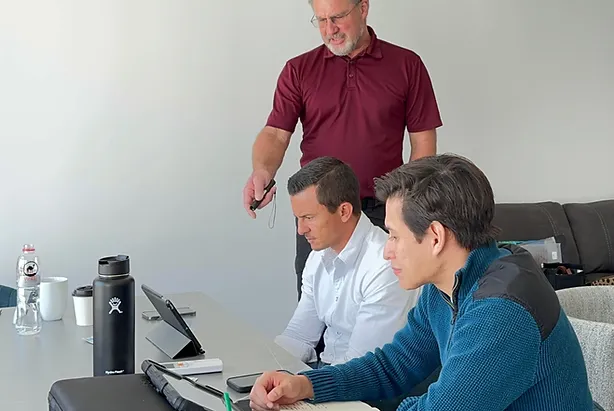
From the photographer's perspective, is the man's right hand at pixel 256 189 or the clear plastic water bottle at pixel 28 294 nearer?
the clear plastic water bottle at pixel 28 294

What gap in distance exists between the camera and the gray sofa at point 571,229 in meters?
4.19

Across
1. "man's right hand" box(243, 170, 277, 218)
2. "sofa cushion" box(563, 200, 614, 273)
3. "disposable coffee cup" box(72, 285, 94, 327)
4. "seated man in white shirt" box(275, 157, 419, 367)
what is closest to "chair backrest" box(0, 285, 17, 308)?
"disposable coffee cup" box(72, 285, 94, 327)

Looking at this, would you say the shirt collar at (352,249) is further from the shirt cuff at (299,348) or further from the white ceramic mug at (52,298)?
the white ceramic mug at (52,298)

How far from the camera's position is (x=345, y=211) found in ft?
7.94

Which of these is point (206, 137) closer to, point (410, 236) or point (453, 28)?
point (453, 28)

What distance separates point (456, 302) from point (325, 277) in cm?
101

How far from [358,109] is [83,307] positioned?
1382 millimetres

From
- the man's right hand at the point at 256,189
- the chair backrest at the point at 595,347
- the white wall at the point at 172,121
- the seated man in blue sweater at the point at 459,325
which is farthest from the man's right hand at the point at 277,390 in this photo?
the white wall at the point at 172,121

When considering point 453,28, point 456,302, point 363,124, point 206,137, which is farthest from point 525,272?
point 453,28

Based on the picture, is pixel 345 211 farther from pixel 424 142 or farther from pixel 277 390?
pixel 277 390

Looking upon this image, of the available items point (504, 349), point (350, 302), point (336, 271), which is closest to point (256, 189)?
point (336, 271)

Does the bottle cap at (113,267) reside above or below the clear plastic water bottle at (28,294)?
above

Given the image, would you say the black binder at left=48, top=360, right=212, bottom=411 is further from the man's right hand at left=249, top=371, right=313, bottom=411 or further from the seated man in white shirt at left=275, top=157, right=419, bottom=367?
the seated man in white shirt at left=275, top=157, right=419, bottom=367

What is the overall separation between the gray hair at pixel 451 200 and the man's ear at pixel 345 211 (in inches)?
35.3
